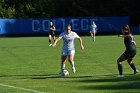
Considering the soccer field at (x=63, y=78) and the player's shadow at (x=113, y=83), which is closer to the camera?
the soccer field at (x=63, y=78)

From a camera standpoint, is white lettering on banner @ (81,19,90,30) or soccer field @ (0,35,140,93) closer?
soccer field @ (0,35,140,93)

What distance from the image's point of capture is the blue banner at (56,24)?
7562 cm

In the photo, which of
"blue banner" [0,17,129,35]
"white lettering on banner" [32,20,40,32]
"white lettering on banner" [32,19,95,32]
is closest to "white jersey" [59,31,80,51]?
"blue banner" [0,17,129,35]

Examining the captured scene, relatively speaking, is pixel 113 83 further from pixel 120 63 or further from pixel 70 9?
pixel 70 9

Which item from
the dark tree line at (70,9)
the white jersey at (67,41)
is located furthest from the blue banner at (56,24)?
the white jersey at (67,41)

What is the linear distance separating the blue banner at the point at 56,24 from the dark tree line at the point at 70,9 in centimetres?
458

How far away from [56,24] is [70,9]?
8.69 meters

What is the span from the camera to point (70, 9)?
8594 cm

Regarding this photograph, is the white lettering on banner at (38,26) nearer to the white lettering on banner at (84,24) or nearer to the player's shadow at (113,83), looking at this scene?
the white lettering on banner at (84,24)

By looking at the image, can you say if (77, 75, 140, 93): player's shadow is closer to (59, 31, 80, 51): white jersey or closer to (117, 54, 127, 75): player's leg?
(117, 54, 127, 75): player's leg

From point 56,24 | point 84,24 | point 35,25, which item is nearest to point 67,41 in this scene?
point 35,25

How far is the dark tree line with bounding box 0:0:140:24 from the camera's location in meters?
84.0

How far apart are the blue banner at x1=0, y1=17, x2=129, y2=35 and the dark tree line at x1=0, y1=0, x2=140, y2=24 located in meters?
4.58

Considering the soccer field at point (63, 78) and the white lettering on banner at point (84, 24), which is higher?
the soccer field at point (63, 78)
